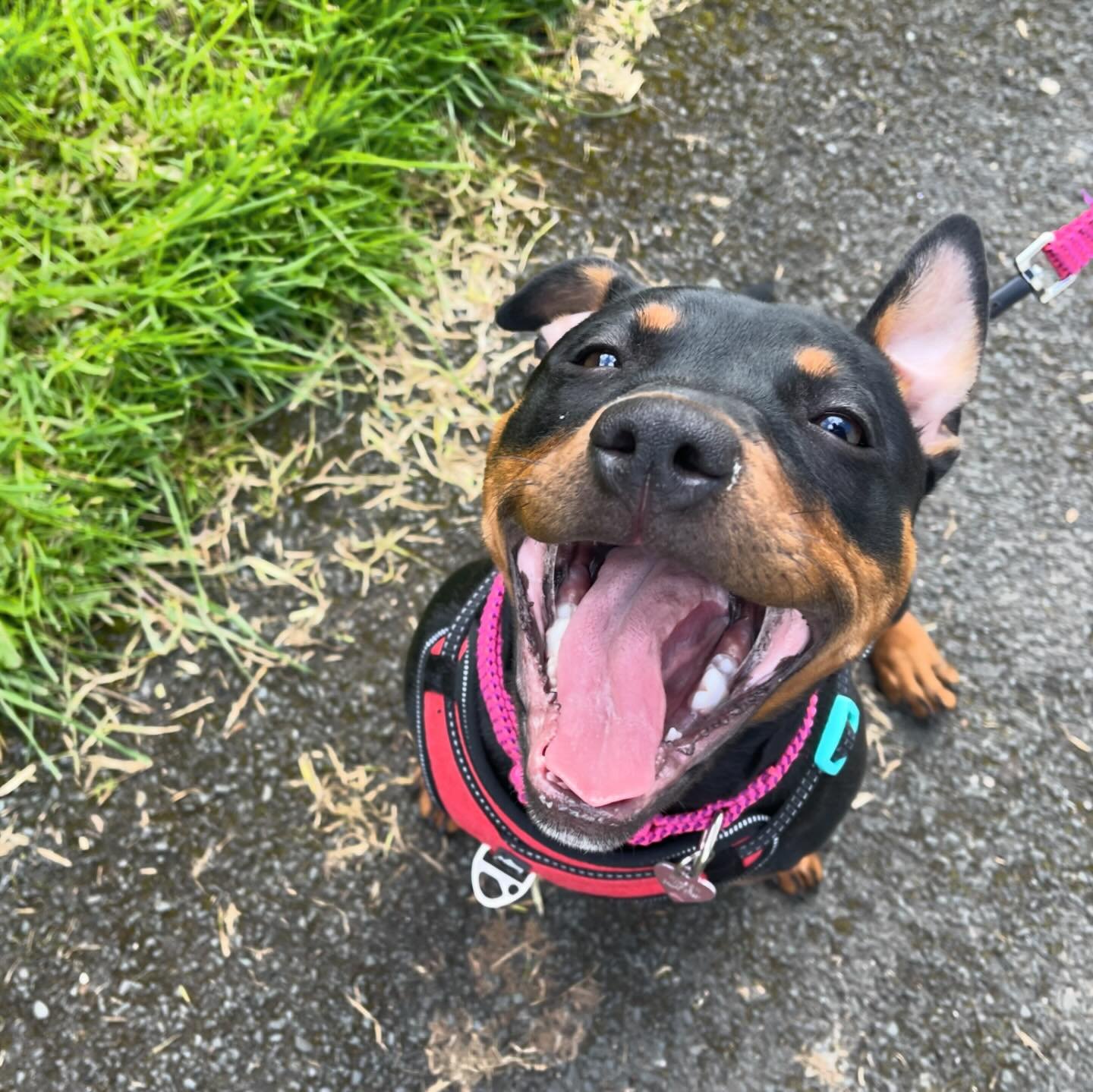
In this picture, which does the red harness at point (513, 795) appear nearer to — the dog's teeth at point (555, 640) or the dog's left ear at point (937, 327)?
the dog's teeth at point (555, 640)

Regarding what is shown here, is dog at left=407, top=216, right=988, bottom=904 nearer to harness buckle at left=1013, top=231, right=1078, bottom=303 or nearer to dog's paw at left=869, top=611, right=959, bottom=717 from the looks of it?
harness buckle at left=1013, top=231, right=1078, bottom=303

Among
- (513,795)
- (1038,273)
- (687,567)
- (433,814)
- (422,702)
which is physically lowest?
(433,814)

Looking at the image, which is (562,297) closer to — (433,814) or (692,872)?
(692,872)

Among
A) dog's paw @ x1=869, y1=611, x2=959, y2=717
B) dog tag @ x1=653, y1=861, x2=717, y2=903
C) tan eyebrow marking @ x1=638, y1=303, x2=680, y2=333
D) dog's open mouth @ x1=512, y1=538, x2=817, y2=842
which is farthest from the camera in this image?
dog's paw @ x1=869, y1=611, x2=959, y2=717

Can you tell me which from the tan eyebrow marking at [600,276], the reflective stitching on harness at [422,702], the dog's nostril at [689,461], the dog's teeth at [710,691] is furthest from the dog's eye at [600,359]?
the reflective stitching on harness at [422,702]

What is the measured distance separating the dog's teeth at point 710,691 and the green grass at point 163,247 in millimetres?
1624

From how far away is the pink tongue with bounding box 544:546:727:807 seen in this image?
67.7 inches

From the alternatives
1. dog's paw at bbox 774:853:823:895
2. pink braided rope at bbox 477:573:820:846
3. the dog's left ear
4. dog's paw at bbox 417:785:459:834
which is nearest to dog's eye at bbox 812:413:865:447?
the dog's left ear

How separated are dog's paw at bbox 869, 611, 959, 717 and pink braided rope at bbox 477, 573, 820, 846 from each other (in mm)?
882

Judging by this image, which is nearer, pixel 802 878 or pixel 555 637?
pixel 555 637

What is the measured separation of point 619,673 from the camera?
Answer: 178cm

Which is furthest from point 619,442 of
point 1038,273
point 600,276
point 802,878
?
point 802,878

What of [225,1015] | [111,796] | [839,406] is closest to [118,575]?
[111,796]

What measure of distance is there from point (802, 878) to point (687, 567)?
1462 millimetres
